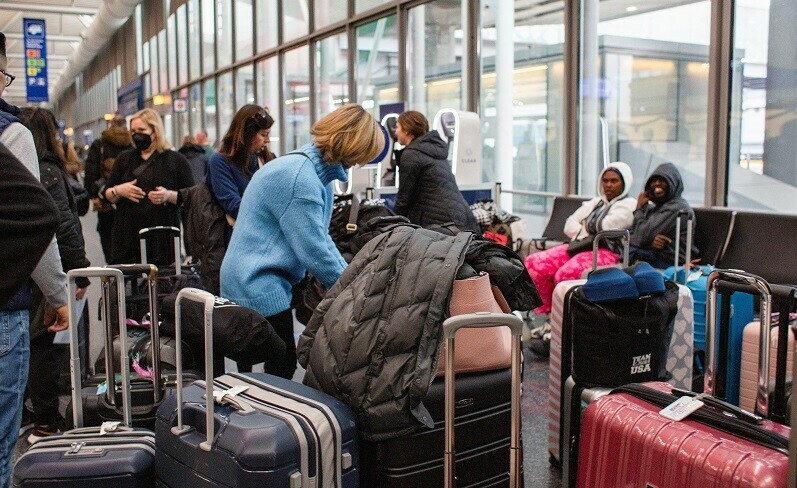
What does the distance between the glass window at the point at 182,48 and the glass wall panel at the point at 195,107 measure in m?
0.68

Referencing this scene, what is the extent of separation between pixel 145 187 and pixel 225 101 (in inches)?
532

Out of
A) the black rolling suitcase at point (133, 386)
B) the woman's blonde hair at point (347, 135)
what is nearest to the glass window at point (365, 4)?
the woman's blonde hair at point (347, 135)

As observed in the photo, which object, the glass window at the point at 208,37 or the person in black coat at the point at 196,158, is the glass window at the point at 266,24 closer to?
the glass window at the point at 208,37

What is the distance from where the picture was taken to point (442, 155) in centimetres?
562

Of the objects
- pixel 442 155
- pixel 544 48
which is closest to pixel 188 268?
pixel 442 155

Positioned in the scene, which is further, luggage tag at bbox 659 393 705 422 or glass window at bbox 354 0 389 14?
glass window at bbox 354 0 389 14

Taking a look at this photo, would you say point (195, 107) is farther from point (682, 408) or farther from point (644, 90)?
point (682, 408)

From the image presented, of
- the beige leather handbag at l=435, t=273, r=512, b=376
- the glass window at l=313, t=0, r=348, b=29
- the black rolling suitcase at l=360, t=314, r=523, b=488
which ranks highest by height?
the glass window at l=313, t=0, r=348, b=29

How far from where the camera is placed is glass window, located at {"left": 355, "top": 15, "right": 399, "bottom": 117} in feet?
35.0

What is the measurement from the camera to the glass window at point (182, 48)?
21.3 meters

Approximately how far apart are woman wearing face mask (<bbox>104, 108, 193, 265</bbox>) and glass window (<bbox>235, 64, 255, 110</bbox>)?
11023 millimetres

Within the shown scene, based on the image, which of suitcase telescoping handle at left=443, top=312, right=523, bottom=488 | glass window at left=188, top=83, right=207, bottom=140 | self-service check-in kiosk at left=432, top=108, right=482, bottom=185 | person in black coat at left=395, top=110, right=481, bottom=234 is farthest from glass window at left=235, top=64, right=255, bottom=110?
suitcase telescoping handle at left=443, top=312, right=523, bottom=488

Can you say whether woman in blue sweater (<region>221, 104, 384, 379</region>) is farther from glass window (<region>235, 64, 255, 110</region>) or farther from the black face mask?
glass window (<region>235, 64, 255, 110</region>)

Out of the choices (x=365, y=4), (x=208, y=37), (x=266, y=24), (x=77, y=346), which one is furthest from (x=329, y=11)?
(x=77, y=346)
